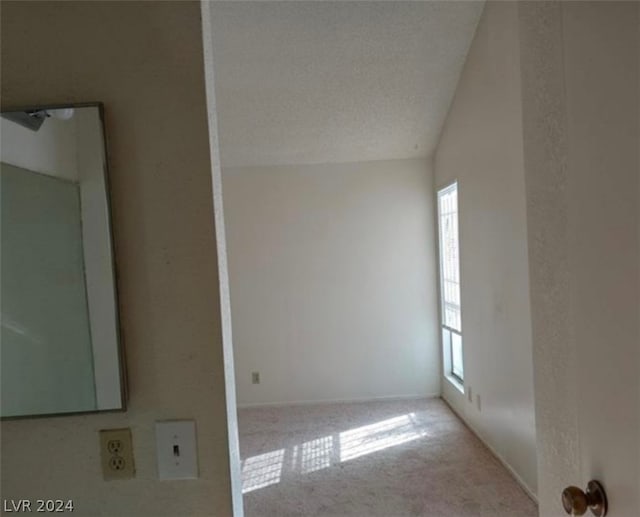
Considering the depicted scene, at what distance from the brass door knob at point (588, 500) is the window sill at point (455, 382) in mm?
3238

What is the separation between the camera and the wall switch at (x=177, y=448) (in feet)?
3.06

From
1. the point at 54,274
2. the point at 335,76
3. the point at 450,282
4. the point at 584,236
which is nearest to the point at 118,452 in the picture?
the point at 54,274

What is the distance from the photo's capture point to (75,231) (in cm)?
92

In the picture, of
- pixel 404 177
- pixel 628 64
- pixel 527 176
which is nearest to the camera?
pixel 628 64

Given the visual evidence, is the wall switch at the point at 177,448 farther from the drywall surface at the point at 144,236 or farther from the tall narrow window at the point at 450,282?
the tall narrow window at the point at 450,282

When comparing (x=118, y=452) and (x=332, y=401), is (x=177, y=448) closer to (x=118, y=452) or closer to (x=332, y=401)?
(x=118, y=452)

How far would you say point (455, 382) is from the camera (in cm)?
409

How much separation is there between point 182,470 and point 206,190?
576 millimetres

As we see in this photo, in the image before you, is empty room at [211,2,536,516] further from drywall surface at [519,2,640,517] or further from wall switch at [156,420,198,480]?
wall switch at [156,420,198,480]

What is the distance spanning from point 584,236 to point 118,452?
990 millimetres

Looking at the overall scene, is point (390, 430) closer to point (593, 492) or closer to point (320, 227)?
point (320, 227)

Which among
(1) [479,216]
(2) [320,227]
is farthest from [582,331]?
(2) [320,227]

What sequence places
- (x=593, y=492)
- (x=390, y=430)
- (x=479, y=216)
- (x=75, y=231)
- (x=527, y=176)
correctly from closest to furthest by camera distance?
(x=593, y=492), (x=75, y=231), (x=527, y=176), (x=479, y=216), (x=390, y=430)

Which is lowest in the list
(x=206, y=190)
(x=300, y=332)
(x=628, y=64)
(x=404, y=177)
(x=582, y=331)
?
(x=300, y=332)
